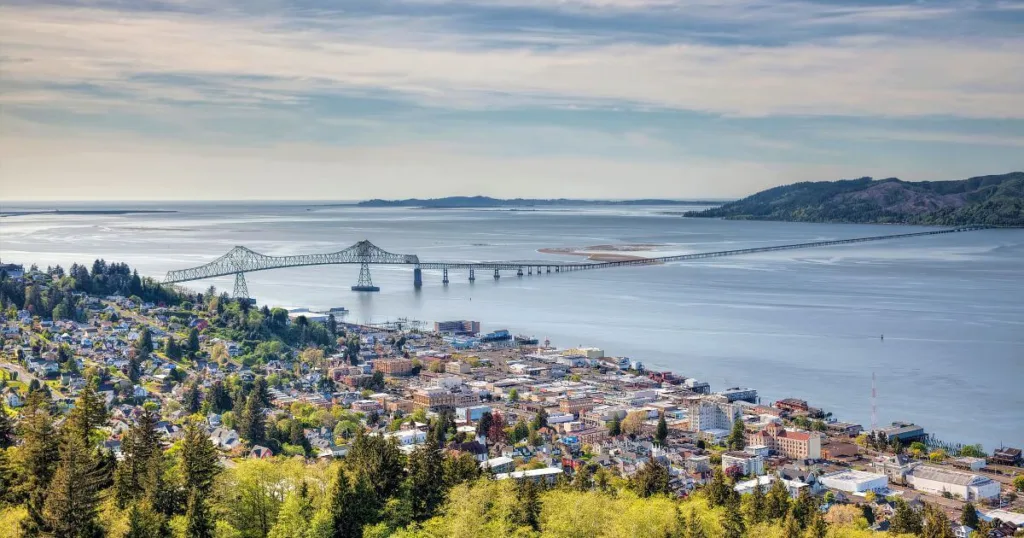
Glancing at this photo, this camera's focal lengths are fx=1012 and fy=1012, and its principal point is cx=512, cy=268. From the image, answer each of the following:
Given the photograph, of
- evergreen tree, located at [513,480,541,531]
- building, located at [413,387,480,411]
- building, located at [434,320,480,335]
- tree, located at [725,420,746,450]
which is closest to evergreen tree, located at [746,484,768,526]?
evergreen tree, located at [513,480,541,531]

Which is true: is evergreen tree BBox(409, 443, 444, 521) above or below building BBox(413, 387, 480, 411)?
above

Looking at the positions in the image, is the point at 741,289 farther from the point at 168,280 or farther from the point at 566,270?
the point at 168,280

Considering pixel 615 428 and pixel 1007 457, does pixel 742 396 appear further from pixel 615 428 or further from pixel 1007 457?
pixel 1007 457

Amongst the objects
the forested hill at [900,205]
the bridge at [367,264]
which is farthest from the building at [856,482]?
the forested hill at [900,205]

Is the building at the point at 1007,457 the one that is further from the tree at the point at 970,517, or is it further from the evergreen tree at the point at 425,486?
the evergreen tree at the point at 425,486

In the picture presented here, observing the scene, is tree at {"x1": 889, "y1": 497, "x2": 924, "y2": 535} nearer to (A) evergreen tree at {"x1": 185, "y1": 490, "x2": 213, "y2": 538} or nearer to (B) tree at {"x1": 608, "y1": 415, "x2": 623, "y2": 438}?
(B) tree at {"x1": 608, "y1": 415, "x2": 623, "y2": 438}

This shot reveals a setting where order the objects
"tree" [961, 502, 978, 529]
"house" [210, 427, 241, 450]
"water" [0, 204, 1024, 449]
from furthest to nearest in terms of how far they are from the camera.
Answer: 1. "water" [0, 204, 1024, 449]
2. "house" [210, 427, 241, 450]
3. "tree" [961, 502, 978, 529]
